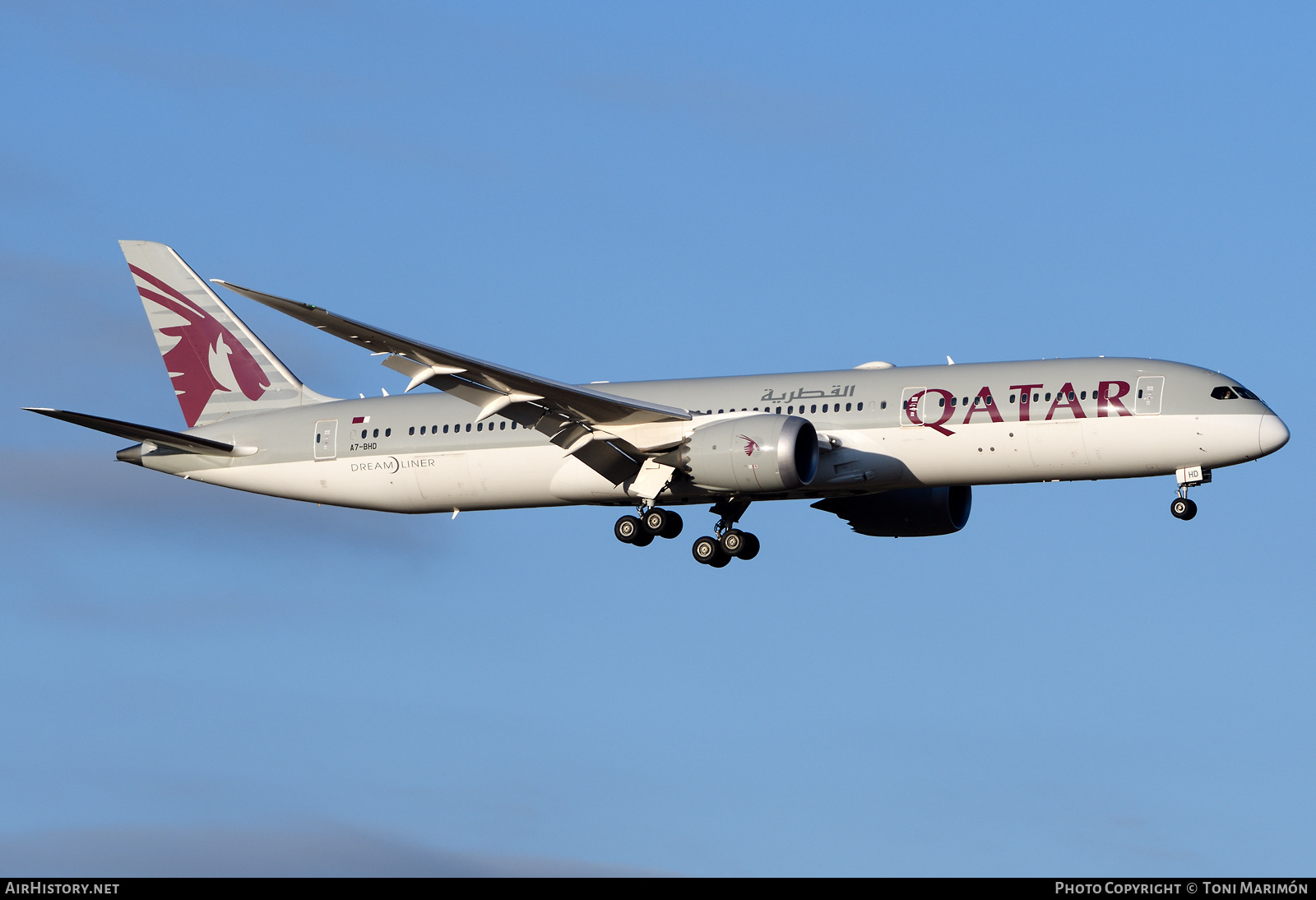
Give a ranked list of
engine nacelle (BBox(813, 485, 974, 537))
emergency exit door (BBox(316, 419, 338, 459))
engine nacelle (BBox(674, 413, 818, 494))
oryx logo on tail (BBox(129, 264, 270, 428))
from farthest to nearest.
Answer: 1. oryx logo on tail (BBox(129, 264, 270, 428))
2. emergency exit door (BBox(316, 419, 338, 459))
3. engine nacelle (BBox(813, 485, 974, 537))
4. engine nacelle (BBox(674, 413, 818, 494))

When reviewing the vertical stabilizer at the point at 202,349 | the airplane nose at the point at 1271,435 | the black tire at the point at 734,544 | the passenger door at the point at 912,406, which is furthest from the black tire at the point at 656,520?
the airplane nose at the point at 1271,435

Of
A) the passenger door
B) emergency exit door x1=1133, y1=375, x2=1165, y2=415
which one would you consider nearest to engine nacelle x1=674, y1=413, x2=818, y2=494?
the passenger door

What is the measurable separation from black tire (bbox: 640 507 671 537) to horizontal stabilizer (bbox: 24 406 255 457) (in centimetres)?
1266

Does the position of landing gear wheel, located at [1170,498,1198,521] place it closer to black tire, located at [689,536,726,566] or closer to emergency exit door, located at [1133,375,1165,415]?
emergency exit door, located at [1133,375,1165,415]

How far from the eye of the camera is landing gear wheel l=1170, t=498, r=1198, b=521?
Result: 1799 inches

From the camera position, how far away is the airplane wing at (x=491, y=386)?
137ft

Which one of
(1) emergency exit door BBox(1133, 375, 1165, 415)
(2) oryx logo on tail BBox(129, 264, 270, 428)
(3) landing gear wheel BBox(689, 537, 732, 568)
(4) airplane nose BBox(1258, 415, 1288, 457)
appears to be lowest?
(3) landing gear wheel BBox(689, 537, 732, 568)

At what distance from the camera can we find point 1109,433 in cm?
4519

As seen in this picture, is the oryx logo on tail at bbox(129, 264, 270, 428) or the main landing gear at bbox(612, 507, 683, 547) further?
the oryx logo on tail at bbox(129, 264, 270, 428)

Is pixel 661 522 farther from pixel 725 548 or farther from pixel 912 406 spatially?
pixel 912 406

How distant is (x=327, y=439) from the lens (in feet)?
178
